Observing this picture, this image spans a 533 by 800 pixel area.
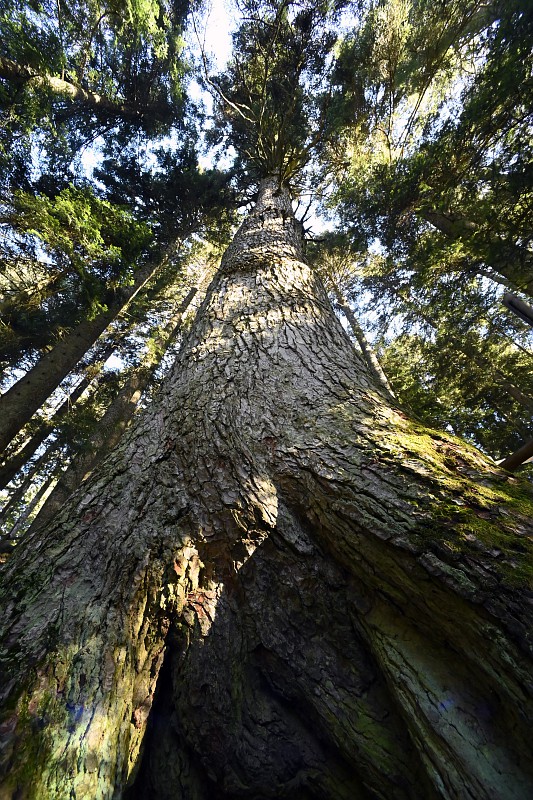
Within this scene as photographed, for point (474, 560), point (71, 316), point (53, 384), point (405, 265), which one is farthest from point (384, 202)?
point (474, 560)

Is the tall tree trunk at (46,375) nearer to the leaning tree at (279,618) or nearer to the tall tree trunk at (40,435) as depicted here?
the tall tree trunk at (40,435)

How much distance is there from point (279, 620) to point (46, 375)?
19.9ft

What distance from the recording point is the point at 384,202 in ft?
24.1

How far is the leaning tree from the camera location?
0.96m

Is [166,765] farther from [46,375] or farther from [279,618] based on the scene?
[46,375]

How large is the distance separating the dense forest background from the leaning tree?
4595 mm

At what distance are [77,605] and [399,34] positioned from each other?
12.0m

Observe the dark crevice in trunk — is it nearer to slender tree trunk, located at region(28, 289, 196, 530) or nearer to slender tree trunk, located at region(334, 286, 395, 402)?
slender tree trunk, located at region(28, 289, 196, 530)

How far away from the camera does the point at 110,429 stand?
8172 millimetres

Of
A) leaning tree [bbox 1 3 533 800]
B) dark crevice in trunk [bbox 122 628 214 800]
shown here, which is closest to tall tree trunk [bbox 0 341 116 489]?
leaning tree [bbox 1 3 533 800]

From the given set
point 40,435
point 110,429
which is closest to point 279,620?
point 110,429

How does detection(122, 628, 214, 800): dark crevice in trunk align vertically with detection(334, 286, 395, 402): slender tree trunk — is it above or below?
below

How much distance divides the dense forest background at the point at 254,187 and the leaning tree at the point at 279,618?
459 cm

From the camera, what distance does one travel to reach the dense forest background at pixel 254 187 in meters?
5.46
